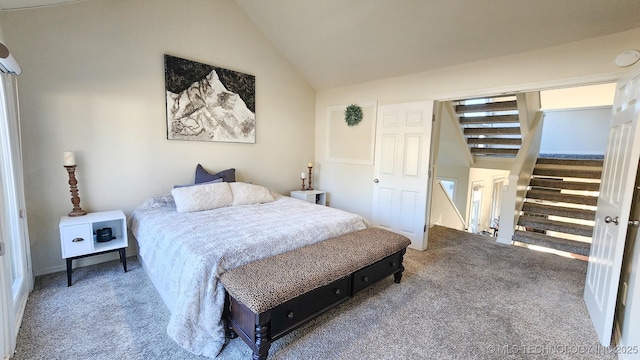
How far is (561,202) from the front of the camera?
4.21 m

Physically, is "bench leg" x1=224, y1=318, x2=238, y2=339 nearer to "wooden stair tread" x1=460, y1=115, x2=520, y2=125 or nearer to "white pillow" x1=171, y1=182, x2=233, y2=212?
"white pillow" x1=171, y1=182, x2=233, y2=212

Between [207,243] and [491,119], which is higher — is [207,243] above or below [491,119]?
below

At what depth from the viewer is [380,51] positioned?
3.38 m

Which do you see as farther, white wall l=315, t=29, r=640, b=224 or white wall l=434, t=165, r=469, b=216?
white wall l=434, t=165, r=469, b=216

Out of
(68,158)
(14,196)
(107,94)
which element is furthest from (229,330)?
(107,94)

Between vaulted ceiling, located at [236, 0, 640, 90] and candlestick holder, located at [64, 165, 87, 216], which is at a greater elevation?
vaulted ceiling, located at [236, 0, 640, 90]

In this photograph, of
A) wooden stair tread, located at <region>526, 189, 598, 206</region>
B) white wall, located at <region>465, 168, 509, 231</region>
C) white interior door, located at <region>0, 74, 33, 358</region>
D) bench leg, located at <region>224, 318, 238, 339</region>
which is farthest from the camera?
white wall, located at <region>465, 168, 509, 231</region>

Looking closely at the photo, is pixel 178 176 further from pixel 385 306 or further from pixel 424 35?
pixel 424 35

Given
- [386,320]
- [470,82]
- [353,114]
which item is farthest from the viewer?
[353,114]

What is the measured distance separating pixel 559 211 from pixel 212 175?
5019mm

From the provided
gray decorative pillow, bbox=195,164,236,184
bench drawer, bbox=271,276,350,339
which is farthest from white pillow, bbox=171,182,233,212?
bench drawer, bbox=271,276,350,339

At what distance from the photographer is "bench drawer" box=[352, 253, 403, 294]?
7.14ft

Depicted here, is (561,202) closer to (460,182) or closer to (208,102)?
(460,182)

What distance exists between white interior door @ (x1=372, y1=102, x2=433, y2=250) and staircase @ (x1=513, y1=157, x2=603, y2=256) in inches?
62.3
